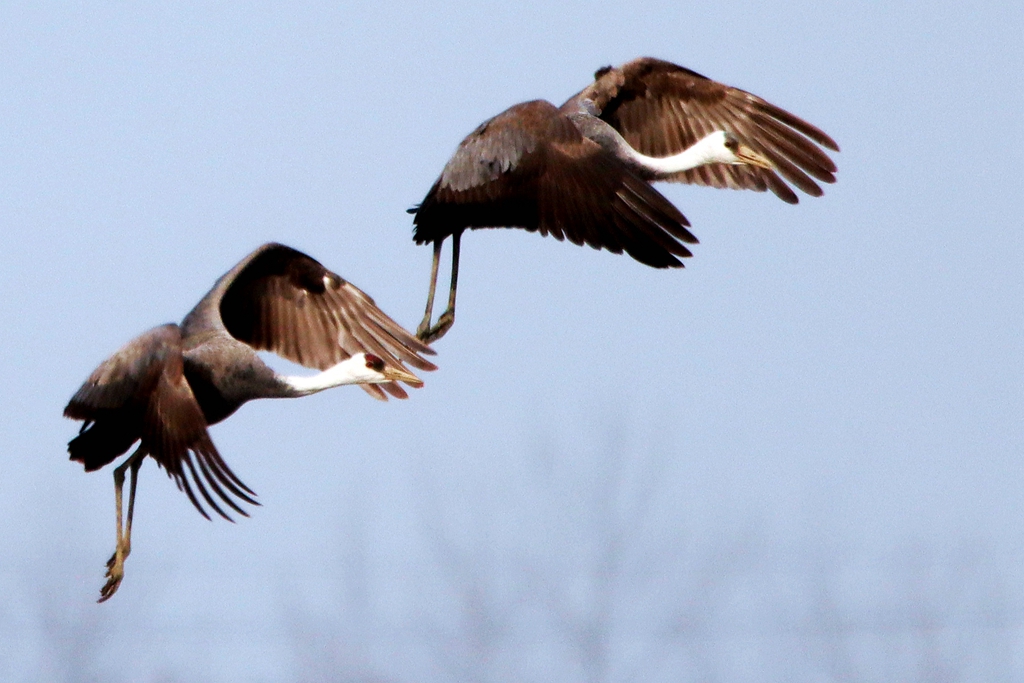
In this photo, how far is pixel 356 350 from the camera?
48.4 ft

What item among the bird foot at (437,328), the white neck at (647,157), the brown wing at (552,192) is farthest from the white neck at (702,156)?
the bird foot at (437,328)

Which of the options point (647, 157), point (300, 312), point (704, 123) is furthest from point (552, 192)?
point (704, 123)

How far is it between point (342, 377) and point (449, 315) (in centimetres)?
192

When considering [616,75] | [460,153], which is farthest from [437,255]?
[616,75]

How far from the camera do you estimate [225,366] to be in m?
13.3

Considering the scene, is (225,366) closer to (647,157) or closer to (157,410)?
(157,410)

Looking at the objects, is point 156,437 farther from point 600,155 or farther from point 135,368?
point 600,155

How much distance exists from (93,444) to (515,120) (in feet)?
12.0

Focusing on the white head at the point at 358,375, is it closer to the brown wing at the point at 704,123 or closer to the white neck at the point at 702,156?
the white neck at the point at 702,156

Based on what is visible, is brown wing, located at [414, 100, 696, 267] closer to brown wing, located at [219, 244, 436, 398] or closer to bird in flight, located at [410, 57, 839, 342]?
bird in flight, located at [410, 57, 839, 342]

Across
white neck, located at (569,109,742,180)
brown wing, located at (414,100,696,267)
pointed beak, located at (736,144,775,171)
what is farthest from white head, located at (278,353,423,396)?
pointed beak, located at (736,144,775,171)

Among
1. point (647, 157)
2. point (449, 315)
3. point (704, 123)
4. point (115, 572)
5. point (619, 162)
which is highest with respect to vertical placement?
point (704, 123)

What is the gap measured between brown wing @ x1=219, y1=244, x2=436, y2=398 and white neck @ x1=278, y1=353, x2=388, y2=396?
1037mm

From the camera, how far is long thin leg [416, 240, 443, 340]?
15.3 m
